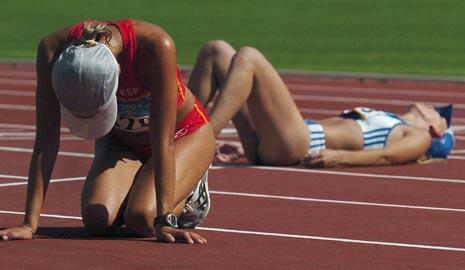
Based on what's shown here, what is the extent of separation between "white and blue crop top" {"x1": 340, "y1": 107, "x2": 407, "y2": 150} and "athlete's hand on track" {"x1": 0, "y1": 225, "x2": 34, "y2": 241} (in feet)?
15.6

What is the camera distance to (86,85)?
282 inches

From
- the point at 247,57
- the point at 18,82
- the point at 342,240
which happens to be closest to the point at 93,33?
the point at 342,240

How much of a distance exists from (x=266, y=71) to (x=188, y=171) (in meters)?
3.32

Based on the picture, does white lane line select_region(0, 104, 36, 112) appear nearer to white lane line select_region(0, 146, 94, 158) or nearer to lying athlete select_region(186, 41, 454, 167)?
white lane line select_region(0, 146, 94, 158)

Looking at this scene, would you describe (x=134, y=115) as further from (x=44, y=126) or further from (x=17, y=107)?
(x=17, y=107)

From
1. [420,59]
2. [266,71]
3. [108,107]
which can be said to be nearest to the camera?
[108,107]

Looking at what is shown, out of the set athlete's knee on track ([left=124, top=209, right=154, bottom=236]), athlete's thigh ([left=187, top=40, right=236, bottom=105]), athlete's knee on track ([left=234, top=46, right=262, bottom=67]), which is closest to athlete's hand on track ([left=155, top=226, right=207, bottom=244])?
athlete's knee on track ([left=124, top=209, right=154, bottom=236])

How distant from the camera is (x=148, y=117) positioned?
26.1ft

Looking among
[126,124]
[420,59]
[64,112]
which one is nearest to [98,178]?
[126,124]

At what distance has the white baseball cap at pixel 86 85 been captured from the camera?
7.16m

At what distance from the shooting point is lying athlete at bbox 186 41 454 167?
11.2 m

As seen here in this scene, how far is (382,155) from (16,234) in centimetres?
483

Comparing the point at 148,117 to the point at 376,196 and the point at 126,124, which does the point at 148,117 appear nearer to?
Result: the point at 126,124

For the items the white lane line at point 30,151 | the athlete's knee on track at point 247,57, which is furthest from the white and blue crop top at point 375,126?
the white lane line at point 30,151
